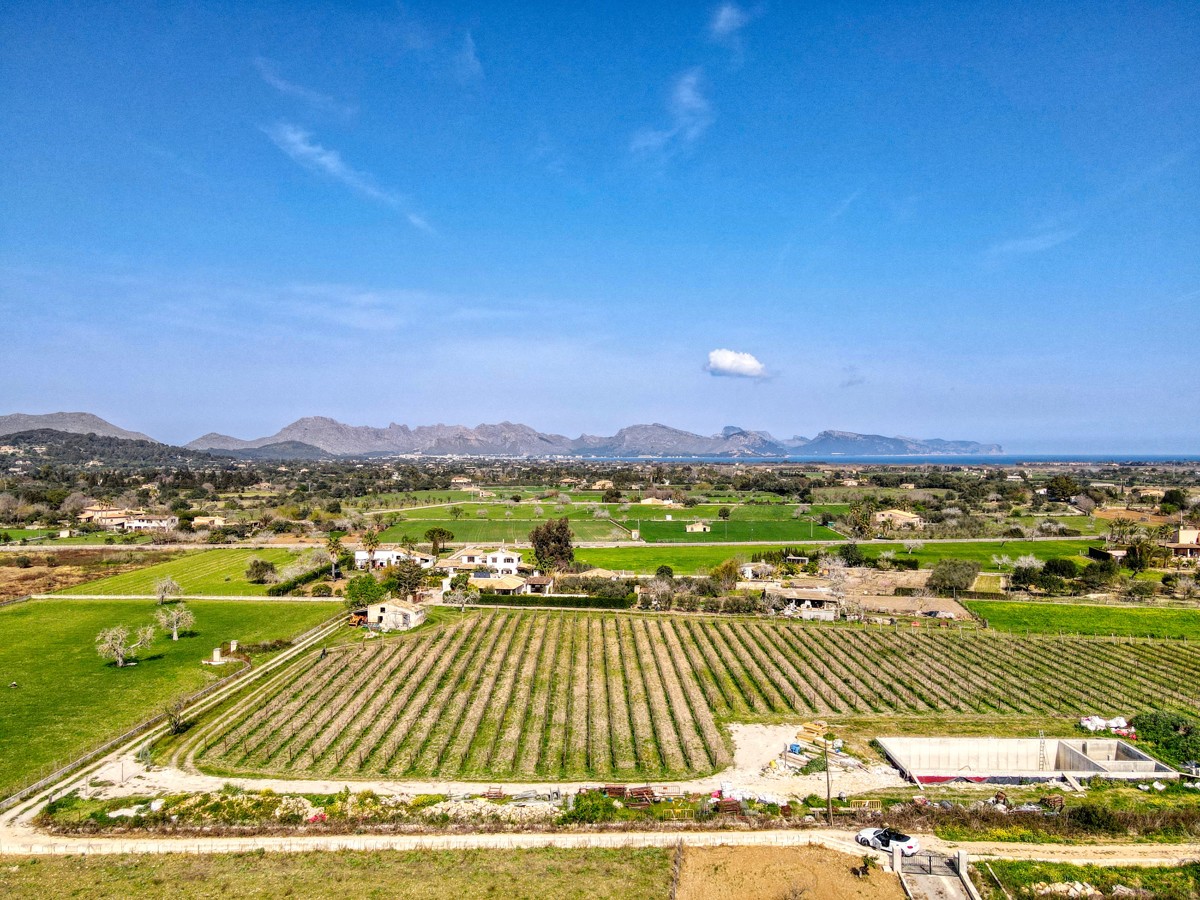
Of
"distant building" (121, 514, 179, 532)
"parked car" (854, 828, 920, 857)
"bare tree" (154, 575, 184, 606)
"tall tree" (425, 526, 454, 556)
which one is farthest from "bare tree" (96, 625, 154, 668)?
"distant building" (121, 514, 179, 532)

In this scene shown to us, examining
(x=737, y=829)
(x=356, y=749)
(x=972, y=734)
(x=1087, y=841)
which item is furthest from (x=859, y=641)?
(x=356, y=749)

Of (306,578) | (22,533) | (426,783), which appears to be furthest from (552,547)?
(22,533)

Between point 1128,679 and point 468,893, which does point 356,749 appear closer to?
point 468,893

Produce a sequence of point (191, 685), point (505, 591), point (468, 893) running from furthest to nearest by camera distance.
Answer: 1. point (505, 591)
2. point (191, 685)
3. point (468, 893)

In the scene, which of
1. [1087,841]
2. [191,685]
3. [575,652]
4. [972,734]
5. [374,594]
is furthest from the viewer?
[374,594]

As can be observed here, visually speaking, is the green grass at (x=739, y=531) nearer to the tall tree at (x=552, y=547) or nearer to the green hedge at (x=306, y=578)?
the tall tree at (x=552, y=547)

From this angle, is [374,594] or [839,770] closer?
[839,770]
